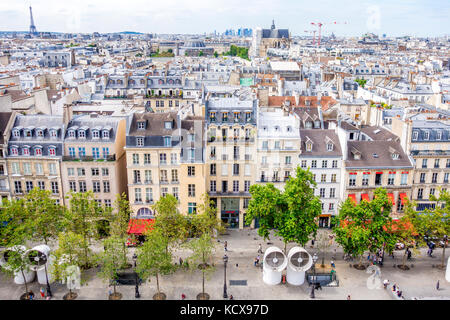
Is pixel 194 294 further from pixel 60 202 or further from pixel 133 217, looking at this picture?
pixel 60 202

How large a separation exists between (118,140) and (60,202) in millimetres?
9627

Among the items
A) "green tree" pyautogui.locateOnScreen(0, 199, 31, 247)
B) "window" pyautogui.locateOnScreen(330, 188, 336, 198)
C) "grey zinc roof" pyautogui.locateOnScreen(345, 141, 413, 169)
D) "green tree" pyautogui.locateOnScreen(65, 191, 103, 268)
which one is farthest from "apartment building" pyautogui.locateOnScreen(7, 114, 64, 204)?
"grey zinc roof" pyautogui.locateOnScreen(345, 141, 413, 169)

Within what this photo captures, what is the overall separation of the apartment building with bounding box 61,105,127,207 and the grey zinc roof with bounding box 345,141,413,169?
2656cm

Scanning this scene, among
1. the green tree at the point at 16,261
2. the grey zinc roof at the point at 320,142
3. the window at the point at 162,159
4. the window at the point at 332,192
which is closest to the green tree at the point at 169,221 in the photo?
the window at the point at 162,159

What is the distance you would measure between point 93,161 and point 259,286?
22668mm

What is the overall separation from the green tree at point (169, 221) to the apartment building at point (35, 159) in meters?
13.8

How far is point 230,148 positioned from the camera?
46.6 meters

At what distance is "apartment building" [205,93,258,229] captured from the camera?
152ft

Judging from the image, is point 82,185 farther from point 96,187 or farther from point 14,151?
point 14,151

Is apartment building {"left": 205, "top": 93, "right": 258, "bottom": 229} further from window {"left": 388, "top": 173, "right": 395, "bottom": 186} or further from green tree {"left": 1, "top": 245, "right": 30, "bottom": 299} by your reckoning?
green tree {"left": 1, "top": 245, "right": 30, "bottom": 299}

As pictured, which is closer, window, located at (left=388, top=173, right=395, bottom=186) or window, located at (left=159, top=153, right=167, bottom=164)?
window, located at (left=159, top=153, right=167, bottom=164)

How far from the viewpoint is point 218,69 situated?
11881 cm

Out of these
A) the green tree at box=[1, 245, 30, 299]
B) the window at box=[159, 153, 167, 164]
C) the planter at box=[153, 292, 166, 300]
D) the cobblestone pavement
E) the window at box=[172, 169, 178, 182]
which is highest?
the window at box=[159, 153, 167, 164]
